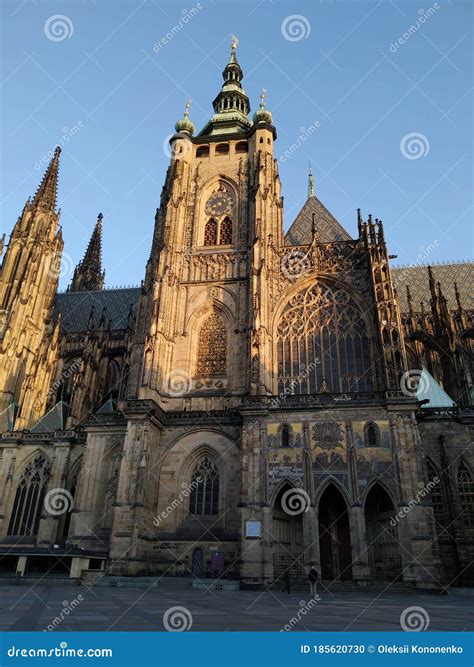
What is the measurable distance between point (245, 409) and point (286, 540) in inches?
240

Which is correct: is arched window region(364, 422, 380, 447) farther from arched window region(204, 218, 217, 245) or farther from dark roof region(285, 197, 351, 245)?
arched window region(204, 218, 217, 245)

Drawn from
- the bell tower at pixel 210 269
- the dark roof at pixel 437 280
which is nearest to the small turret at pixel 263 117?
the bell tower at pixel 210 269

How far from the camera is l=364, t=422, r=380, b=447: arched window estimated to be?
22.1m

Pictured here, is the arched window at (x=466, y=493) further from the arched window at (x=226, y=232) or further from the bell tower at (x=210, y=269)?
the arched window at (x=226, y=232)

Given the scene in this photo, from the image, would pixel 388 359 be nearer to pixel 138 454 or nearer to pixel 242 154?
pixel 138 454

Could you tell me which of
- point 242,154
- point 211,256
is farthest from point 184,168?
point 211,256

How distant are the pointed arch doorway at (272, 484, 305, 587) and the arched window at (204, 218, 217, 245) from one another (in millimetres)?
17613

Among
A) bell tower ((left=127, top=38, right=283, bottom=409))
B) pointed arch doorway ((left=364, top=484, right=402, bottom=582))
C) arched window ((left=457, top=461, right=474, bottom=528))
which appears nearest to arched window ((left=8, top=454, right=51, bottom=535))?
bell tower ((left=127, top=38, right=283, bottom=409))

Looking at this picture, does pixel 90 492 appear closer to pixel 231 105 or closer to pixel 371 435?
pixel 371 435

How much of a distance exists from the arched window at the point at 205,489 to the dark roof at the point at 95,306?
21374 millimetres

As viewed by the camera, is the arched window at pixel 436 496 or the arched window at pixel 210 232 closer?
the arched window at pixel 436 496

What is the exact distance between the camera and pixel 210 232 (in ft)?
111

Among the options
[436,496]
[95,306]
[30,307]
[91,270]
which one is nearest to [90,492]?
[436,496]

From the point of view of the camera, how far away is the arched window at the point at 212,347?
28577 mm
